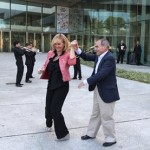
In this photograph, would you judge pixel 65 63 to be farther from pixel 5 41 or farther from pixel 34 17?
pixel 34 17

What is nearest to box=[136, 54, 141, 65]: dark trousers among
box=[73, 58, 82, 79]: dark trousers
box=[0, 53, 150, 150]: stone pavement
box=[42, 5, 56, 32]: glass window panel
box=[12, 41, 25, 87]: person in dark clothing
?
box=[73, 58, 82, 79]: dark trousers

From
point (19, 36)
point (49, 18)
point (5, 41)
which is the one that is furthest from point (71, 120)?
point (49, 18)

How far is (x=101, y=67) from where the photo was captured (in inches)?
197

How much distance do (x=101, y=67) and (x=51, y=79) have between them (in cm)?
87

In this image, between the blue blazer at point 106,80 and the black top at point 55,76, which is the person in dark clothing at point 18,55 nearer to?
the black top at point 55,76

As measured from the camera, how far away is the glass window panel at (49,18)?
134 ft

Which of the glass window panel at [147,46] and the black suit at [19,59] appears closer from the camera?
the black suit at [19,59]

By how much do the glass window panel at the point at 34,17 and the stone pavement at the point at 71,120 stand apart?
29.6 m

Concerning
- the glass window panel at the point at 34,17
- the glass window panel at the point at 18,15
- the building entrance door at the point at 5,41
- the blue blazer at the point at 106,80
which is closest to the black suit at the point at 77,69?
the blue blazer at the point at 106,80

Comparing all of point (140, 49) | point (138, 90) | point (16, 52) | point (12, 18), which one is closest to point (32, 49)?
point (16, 52)

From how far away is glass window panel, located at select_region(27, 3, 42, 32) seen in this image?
1561 inches

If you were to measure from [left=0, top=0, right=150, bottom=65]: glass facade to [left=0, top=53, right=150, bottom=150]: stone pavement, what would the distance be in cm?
1812

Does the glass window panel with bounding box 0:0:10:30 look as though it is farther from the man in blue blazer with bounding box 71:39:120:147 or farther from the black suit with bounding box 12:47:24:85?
the man in blue blazer with bounding box 71:39:120:147

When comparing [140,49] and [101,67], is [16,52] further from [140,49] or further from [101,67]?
[140,49]
